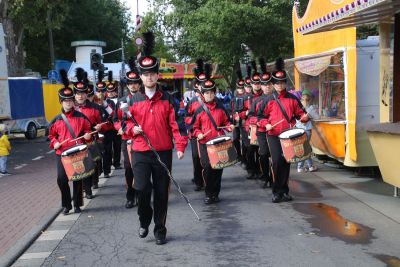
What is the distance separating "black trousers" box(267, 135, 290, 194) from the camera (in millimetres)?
8430

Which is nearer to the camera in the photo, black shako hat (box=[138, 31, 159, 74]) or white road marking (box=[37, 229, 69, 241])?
black shako hat (box=[138, 31, 159, 74])

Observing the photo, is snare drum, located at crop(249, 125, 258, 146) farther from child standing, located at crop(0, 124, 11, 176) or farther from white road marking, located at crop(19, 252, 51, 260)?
child standing, located at crop(0, 124, 11, 176)

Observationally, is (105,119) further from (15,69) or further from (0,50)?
(15,69)

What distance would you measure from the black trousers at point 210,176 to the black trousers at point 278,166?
0.82 metres

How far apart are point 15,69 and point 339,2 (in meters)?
20.6

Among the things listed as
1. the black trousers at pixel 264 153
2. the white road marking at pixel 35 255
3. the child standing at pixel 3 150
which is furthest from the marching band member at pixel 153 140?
the child standing at pixel 3 150

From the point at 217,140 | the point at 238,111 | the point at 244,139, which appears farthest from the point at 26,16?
the point at 217,140

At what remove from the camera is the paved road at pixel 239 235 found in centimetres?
577

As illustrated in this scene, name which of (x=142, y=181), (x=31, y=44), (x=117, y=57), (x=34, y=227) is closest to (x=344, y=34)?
(x=142, y=181)

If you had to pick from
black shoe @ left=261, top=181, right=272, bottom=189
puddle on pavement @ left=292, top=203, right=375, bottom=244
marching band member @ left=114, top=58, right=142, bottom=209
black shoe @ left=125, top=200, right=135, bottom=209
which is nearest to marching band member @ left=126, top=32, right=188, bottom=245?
marching band member @ left=114, top=58, right=142, bottom=209

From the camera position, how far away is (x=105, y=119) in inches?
408

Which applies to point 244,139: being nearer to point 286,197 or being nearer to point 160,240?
point 286,197

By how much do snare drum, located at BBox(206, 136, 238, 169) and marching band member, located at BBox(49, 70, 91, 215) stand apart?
1.80 meters

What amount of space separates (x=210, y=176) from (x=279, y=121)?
4.38 ft
